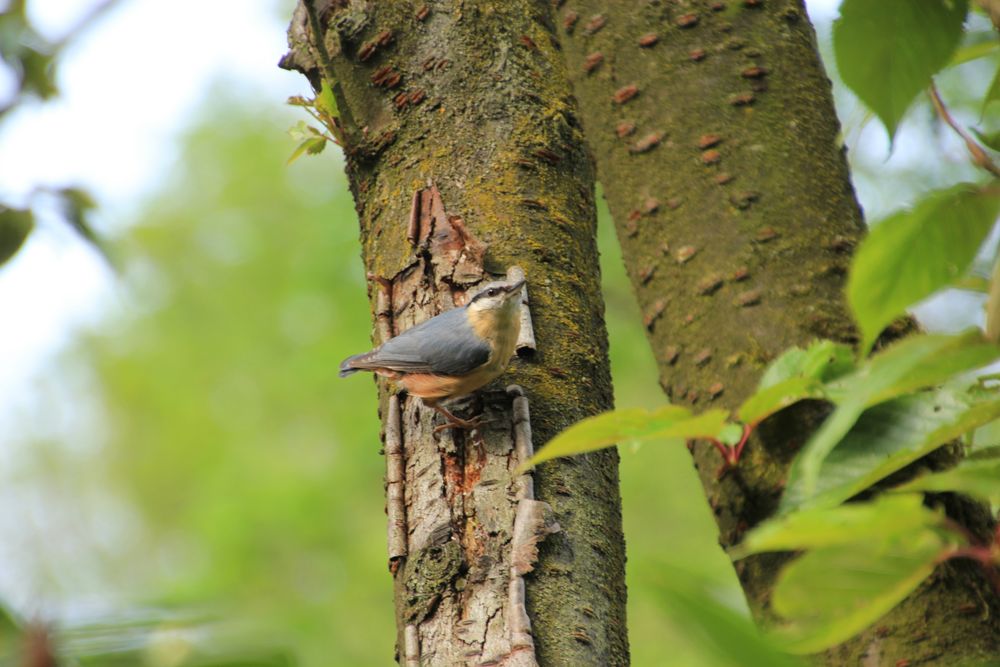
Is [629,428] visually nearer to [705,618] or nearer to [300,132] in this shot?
[705,618]

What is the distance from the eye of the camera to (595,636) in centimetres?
153

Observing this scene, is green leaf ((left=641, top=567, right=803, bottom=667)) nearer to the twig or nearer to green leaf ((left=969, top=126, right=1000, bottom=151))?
the twig

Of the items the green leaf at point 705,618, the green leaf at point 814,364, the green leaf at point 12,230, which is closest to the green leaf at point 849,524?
the green leaf at point 705,618

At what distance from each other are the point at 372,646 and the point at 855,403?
8014 mm

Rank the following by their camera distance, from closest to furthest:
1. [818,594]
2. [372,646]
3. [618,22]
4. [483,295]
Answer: [818,594], [483,295], [618,22], [372,646]

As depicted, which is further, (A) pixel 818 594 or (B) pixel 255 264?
(B) pixel 255 264

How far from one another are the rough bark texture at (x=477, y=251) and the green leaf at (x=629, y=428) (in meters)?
0.51

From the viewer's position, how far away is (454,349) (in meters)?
2.14

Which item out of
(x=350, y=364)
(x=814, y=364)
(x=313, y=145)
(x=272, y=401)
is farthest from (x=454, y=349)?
(x=272, y=401)

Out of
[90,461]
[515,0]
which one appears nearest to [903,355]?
[515,0]

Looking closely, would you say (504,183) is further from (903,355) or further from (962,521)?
(903,355)

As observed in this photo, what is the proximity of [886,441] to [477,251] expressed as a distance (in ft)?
3.10

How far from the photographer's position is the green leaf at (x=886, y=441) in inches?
40.1

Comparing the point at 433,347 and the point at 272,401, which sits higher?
the point at 272,401
